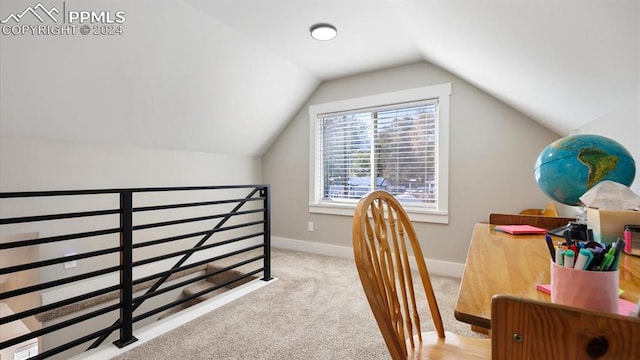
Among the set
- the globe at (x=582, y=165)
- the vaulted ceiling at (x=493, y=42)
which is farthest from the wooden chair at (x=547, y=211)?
the globe at (x=582, y=165)

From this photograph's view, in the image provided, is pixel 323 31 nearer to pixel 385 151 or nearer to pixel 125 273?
pixel 385 151

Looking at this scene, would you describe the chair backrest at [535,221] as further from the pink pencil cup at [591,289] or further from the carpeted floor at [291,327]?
the pink pencil cup at [591,289]

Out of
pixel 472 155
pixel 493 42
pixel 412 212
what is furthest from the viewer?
pixel 412 212

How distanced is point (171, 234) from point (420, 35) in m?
3.02

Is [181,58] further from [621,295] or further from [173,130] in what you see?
[621,295]

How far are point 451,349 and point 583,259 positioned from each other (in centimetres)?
56

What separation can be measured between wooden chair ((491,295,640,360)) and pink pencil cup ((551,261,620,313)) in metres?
0.14

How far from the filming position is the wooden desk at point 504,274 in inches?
22.9

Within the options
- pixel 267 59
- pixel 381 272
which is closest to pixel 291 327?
pixel 381 272

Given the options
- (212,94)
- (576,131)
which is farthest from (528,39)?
(212,94)

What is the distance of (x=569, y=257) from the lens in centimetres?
50

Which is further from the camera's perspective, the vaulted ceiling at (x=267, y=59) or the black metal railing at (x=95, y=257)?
the black metal railing at (x=95, y=257)

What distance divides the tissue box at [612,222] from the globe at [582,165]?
0.15m

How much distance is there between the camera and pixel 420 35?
7.27ft
